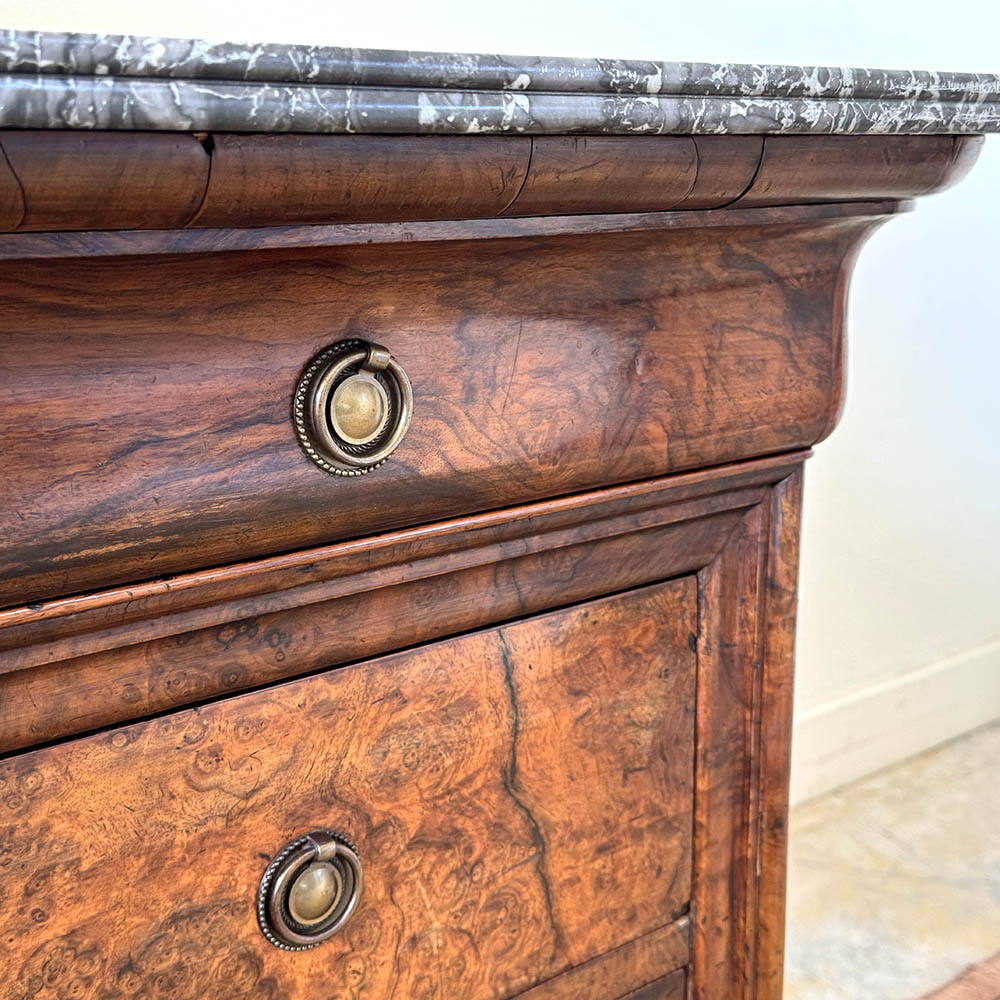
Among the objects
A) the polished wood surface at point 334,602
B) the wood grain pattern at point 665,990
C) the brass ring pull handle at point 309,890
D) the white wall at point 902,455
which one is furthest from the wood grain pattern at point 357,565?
the white wall at point 902,455

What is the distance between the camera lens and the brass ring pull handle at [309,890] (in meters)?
0.46

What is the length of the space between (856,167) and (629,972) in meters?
0.42

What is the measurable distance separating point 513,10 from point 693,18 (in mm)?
237

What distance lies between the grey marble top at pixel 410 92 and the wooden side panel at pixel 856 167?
0.05 feet

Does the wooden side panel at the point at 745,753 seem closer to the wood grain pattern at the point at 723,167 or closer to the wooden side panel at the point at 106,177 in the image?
the wood grain pattern at the point at 723,167

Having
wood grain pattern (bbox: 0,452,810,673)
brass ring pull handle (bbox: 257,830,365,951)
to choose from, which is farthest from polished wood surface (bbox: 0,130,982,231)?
brass ring pull handle (bbox: 257,830,365,951)

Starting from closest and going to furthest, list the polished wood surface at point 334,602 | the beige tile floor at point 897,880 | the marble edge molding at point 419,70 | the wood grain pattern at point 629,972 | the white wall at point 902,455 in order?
the marble edge molding at point 419,70
the polished wood surface at point 334,602
the wood grain pattern at point 629,972
the beige tile floor at point 897,880
the white wall at point 902,455

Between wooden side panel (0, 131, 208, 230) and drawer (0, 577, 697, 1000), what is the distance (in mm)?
193

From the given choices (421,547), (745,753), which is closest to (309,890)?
(421,547)

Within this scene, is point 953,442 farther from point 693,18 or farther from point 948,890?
point 693,18

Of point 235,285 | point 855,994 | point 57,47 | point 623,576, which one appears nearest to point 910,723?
point 855,994

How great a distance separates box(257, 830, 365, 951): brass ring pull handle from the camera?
46 centimetres

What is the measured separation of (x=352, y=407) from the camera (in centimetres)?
42

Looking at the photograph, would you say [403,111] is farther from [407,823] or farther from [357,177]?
[407,823]
